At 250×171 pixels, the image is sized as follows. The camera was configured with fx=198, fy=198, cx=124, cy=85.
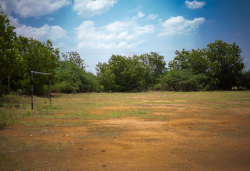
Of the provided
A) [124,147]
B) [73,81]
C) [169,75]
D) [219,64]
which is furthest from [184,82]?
[124,147]

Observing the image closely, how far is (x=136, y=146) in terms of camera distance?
16.8 ft

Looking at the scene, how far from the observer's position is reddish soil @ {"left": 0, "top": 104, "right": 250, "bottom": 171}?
3980 millimetres

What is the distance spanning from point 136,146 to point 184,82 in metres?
33.5

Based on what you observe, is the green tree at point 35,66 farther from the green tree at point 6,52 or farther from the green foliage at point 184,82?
the green foliage at point 184,82

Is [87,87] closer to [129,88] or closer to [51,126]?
[129,88]

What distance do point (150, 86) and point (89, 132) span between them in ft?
123

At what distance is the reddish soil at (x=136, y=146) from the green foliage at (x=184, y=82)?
100 feet

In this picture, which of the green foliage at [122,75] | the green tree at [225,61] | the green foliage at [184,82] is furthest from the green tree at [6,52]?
the green tree at [225,61]

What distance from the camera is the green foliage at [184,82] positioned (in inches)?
1466

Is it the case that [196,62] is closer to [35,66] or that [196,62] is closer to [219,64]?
[219,64]

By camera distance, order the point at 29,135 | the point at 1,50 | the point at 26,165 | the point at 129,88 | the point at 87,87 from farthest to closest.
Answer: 1. the point at 129,88
2. the point at 87,87
3. the point at 1,50
4. the point at 29,135
5. the point at 26,165

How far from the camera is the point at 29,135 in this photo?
6145 mm

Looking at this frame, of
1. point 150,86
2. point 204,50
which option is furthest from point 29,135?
point 204,50

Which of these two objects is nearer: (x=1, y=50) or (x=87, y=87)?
(x=1, y=50)
